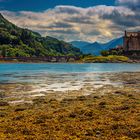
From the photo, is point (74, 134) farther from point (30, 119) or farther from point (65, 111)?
point (65, 111)

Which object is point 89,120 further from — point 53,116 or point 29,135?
point 29,135

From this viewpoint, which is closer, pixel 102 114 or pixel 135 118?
pixel 135 118

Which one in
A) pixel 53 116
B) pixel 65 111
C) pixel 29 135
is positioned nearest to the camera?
pixel 29 135

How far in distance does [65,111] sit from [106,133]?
8308 mm

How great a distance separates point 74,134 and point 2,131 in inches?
189

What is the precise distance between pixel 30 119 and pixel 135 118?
807 cm

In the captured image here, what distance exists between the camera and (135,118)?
23609 millimetres

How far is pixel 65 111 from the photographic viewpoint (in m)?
27.5

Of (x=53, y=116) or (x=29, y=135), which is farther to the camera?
(x=53, y=116)

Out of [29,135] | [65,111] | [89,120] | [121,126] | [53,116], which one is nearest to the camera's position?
[29,135]

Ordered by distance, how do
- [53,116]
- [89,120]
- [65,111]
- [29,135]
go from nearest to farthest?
[29,135]
[89,120]
[53,116]
[65,111]

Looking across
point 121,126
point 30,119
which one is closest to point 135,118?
point 121,126

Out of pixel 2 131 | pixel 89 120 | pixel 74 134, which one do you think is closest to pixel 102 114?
pixel 89 120

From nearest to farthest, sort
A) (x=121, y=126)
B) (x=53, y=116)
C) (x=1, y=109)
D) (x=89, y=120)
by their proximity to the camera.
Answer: (x=121, y=126) < (x=89, y=120) < (x=53, y=116) < (x=1, y=109)
